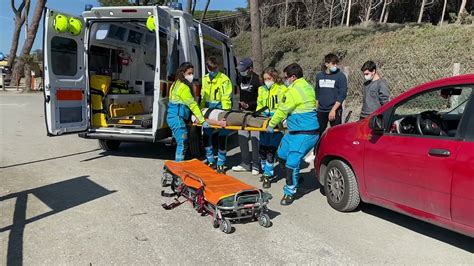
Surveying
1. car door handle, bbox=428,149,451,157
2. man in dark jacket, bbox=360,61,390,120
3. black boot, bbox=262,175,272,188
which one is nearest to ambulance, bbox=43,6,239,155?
black boot, bbox=262,175,272,188

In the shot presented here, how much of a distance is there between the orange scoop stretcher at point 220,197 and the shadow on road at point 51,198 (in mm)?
1086

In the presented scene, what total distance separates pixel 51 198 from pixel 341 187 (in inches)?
147

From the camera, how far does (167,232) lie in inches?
177

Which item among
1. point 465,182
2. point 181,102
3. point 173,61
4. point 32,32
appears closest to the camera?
point 465,182

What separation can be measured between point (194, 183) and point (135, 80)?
6105mm

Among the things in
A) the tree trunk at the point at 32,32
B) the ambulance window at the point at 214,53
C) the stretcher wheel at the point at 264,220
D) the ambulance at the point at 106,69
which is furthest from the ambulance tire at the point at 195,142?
the tree trunk at the point at 32,32

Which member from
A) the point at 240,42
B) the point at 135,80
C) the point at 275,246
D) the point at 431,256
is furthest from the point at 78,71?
the point at 240,42

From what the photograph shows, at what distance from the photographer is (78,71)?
7957 mm

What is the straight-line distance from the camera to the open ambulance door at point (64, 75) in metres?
7.31

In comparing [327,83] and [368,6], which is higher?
[368,6]

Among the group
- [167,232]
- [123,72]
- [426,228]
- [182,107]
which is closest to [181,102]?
[182,107]

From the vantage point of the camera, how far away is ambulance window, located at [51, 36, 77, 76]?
746 centimetres

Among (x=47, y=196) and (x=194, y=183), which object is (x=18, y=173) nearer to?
(x=47, y=196)

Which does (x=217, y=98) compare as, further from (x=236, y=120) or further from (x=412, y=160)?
(x=412, y=160)
